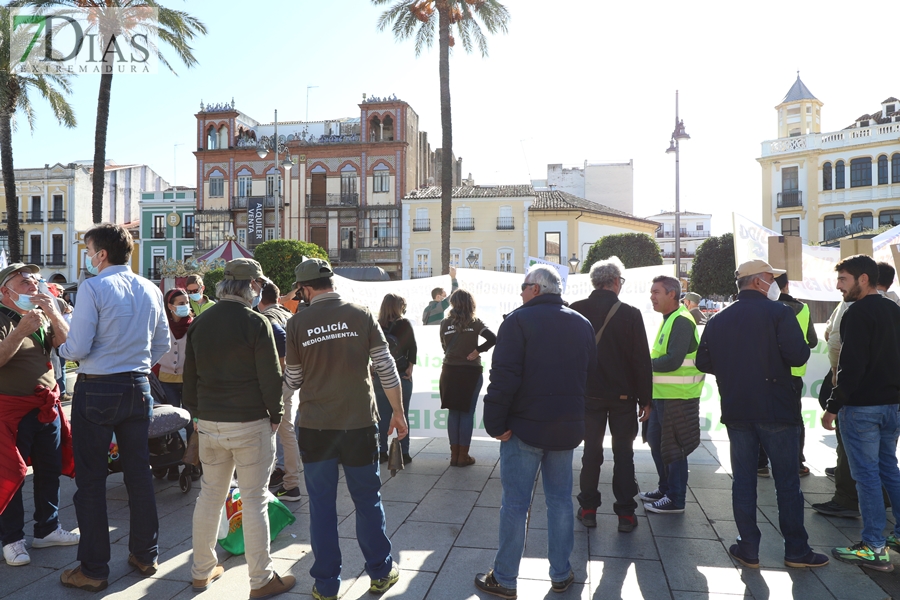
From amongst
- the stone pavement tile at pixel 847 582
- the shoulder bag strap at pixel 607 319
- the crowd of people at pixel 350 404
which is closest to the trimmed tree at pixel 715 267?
the crowd of people at pixel 350 404

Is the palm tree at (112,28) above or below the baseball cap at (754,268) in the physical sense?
above

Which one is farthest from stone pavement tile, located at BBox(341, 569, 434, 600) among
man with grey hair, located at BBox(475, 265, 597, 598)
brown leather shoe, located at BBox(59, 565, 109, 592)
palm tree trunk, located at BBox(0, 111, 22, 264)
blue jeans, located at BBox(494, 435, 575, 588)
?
palm tree trunk, located at BBox(0, 111, 22, 264)

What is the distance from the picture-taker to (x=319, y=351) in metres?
3.88

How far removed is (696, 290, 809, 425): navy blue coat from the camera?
4262 millimetres

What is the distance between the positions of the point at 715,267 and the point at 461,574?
29.1m

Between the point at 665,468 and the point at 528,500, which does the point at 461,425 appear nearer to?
the point at 665,468

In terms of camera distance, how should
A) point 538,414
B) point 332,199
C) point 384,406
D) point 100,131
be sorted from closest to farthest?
1. point 538,414
2. point 384,406
3. point 100,131
4. point 332,199

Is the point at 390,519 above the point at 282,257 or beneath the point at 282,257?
beneath

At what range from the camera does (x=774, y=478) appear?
4.37 m

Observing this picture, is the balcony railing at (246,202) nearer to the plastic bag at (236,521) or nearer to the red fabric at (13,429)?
the red fabric at (13,429)

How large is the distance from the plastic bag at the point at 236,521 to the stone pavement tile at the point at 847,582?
3499 mm

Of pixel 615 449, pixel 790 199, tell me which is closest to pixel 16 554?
pixel 615 449

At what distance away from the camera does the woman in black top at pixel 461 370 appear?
682 centimetres

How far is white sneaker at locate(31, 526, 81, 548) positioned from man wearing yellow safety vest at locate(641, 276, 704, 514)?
14.0 ft
